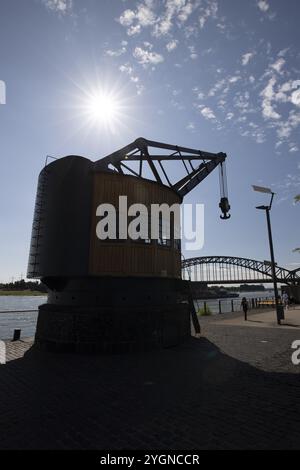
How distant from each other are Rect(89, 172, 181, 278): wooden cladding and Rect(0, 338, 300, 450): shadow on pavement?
13.0ft

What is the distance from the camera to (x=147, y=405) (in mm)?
6113

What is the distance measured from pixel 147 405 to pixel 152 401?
0.25 m

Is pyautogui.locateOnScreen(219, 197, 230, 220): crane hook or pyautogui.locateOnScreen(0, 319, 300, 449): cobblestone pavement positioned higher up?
pyautogui.locateOnScreen(219, 197, 230, 220): crane hook

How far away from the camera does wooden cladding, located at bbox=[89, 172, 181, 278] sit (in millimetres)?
12492

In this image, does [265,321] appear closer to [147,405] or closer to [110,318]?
[110,318]

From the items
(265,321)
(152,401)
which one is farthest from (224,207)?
(152,401)

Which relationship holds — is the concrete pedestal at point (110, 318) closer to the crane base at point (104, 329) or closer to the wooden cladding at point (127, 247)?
the crane base at point (104, 329)

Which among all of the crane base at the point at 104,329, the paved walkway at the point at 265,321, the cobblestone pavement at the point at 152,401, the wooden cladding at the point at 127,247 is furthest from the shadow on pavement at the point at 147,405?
the paved walkway at the point at 265,321

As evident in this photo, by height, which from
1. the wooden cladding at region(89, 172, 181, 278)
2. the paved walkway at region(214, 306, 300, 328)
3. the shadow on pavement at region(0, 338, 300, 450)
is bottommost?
the shadow on pavement at region(0, 338, 300, 450)

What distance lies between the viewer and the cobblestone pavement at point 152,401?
468cm

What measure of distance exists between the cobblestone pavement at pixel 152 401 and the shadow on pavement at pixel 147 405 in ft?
0.06

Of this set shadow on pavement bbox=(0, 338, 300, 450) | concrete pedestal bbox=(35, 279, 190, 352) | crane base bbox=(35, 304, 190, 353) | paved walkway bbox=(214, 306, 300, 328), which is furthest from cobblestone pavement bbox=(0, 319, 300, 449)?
A: paved walkway bbox=(214, 306, 300, 328)

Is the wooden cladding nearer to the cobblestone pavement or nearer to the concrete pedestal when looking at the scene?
the concrete pedestal
